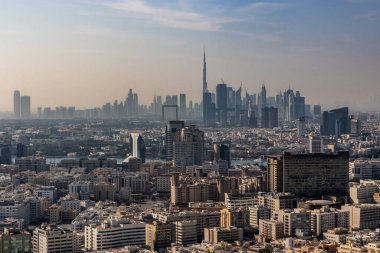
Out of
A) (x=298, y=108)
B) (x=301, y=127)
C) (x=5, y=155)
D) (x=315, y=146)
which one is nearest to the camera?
(x=5, y=155)

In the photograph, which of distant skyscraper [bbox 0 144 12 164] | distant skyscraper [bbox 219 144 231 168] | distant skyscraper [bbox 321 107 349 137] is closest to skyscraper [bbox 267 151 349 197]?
distant skyscraper [bbox 219 144 231 168]

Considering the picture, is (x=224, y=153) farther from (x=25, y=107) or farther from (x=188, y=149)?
(x=25, y=107)

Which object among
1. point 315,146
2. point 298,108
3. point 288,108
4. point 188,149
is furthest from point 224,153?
point 288,108

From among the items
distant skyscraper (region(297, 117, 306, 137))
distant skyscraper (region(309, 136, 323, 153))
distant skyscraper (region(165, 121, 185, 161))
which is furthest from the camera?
distant skyscraper (region(297, 117, 306, 137))

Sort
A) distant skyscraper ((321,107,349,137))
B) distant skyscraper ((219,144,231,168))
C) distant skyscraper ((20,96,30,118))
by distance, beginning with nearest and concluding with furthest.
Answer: distant skyscraper ((219,144,231,168))
distant skyscraper ((321,107,349,137))
distant skyscraper ((20,96,30,118))

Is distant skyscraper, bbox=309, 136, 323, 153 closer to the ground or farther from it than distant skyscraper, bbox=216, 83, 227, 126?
closer to the ground

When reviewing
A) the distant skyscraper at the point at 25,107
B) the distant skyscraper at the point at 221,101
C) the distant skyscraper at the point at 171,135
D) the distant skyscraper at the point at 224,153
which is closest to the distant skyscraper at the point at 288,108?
the distant skyscraper at the point at 221,101

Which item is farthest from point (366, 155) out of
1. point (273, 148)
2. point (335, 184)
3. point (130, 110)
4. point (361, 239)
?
point (130, 110)

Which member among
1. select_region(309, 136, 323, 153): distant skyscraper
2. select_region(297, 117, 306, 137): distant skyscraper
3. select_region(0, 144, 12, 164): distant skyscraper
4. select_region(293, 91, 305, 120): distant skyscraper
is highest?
select_region(293, 91, 305, 120): distant skyscraper

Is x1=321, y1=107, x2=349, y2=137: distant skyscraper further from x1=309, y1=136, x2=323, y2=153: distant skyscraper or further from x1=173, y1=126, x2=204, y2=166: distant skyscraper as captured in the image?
x1=173, y1=126, x2=204, y2=166: distant skyscraper
